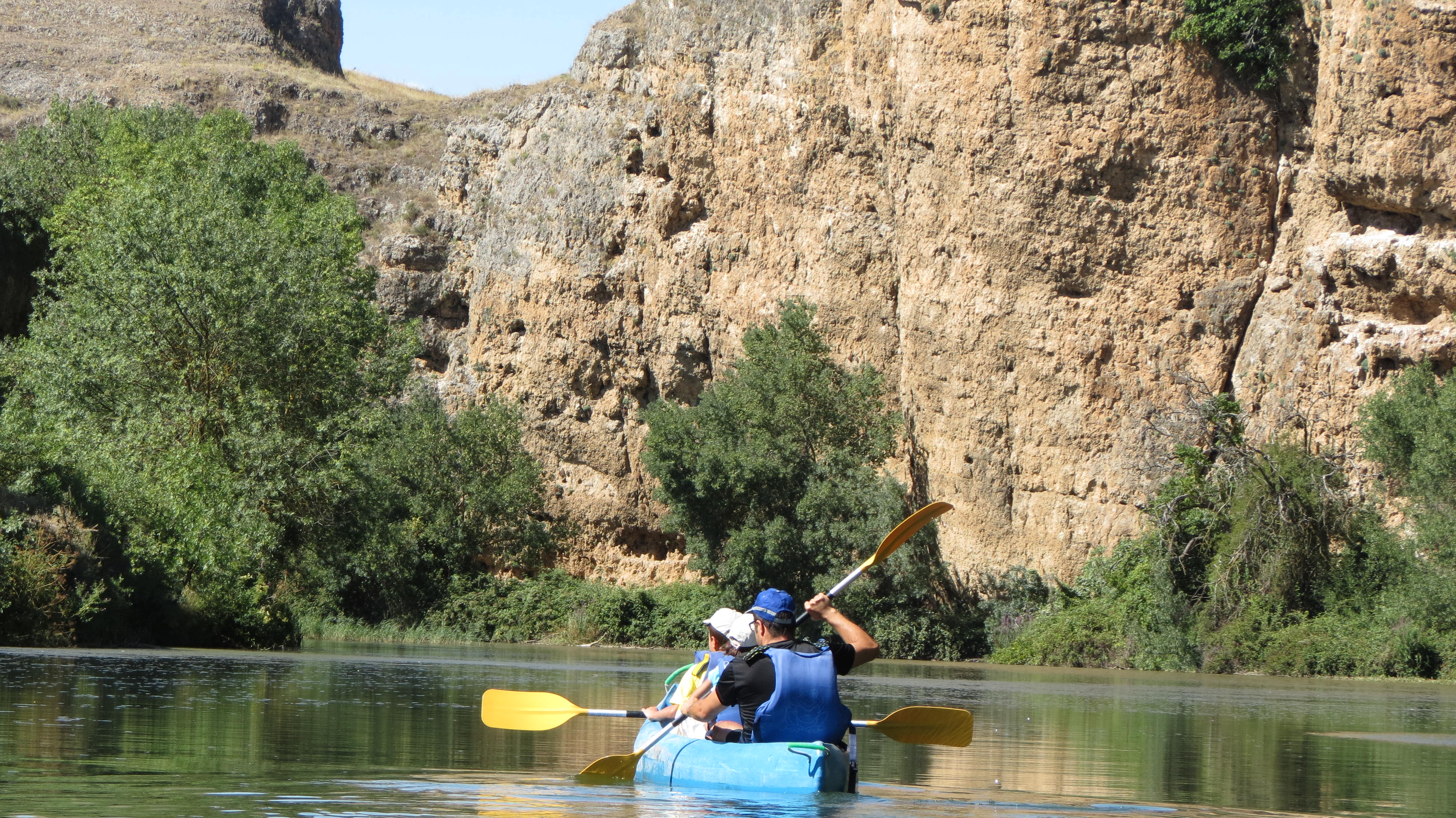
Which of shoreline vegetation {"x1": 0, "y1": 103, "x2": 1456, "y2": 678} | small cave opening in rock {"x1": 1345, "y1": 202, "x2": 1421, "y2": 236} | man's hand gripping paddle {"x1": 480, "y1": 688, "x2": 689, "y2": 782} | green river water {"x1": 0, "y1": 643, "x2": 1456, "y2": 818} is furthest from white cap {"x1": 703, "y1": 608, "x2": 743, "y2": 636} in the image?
small cave opening in rock {"x1": 1345, "y1": 202, "x2": 1421, "y2": 236}

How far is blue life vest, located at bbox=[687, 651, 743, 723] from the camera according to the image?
1135cm

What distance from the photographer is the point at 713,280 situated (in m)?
45.1

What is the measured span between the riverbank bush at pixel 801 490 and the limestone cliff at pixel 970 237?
1836 millimetres

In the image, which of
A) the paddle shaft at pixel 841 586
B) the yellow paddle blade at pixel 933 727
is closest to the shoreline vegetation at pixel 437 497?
the paddle shaft at pixel 841 586

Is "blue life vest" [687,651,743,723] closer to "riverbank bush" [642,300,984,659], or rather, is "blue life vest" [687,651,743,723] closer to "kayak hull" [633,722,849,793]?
"kayak hull" [633,722,849,793]

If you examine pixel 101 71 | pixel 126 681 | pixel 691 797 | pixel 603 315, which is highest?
pixel 101 71

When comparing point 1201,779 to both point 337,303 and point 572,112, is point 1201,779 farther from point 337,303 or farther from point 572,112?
point 572,112

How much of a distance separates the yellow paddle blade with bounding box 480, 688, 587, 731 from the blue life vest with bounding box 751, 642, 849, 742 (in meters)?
2.96

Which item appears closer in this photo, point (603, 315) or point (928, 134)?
point (928, 134)

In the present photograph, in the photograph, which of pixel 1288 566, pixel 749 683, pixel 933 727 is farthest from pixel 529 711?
pixel 1288 566

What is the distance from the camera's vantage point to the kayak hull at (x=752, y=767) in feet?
33.3

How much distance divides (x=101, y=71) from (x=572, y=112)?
27.1 m

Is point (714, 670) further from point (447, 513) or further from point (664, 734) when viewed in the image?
point (447, 513)

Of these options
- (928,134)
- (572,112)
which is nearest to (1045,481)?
(928,134)
